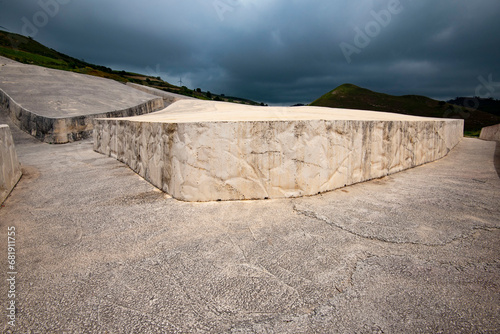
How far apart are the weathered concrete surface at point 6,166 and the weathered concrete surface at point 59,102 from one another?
509 cm

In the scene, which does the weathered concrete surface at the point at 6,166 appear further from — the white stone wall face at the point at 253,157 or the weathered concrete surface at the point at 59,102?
the weathered concrete surface at the point at 59,102

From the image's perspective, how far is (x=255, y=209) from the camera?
297 centimetres

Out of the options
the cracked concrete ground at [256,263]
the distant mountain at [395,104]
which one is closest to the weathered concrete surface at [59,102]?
the cracked concrete ground at [256,263]

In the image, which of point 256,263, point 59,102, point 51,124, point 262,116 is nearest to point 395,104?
point 59,102

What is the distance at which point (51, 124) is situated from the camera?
827 cm

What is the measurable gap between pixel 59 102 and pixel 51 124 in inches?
110

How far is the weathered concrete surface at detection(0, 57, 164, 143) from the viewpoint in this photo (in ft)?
28.2

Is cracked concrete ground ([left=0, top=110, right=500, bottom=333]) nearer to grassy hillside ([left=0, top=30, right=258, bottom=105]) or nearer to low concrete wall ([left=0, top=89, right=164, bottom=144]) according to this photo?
low concrete wall ([left=0, top=89, right=164, bottom=144])

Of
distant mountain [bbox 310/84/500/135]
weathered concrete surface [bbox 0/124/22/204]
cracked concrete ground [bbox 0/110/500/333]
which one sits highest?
distant mountain [bbox 310/84/500/135]

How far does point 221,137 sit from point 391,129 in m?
3.27

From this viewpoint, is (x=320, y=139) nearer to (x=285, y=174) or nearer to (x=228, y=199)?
(x=285, y=174)

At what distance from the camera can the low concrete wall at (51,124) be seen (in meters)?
8.30

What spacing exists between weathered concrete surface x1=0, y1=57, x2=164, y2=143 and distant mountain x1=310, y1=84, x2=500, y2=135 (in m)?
39.2

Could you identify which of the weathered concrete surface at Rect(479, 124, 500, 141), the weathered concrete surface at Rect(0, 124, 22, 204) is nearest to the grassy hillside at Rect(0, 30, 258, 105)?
the weathered concrete surface at Rect(479, 124, 500, 141)
